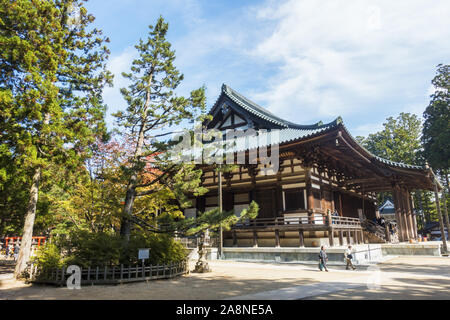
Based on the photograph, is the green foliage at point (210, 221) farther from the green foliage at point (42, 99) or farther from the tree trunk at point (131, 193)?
the green foliage at point (42, 99)

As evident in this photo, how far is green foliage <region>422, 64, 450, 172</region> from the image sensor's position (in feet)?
134

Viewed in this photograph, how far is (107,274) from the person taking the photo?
10727 millimetres

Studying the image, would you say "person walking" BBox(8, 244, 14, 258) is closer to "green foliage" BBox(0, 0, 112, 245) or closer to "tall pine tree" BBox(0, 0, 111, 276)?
Result: "green foliage" BBox(0, 0, 112, 245)

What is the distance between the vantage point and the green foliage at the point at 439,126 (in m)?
41.0

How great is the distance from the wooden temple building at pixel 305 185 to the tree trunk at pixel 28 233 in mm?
12726

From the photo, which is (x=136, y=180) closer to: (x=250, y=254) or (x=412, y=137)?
(x=250, y=254)

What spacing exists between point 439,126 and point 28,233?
165 feet

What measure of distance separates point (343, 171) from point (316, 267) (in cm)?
1213

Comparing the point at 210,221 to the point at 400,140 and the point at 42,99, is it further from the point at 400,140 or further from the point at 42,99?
the point at 400,140

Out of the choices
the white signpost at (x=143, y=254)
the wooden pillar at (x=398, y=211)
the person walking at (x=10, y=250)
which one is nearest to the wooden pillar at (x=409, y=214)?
the wooden pillar at (x=398, y=211)

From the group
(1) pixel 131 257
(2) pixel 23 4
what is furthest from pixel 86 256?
(2) pixel 23 4

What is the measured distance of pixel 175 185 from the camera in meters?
12.6

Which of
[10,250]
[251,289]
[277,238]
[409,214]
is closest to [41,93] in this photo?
[251,289]

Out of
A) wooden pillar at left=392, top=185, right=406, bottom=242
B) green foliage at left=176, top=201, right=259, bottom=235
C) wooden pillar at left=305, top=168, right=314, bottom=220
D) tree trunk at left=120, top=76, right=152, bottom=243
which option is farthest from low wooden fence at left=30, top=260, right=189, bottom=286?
wooden pillar at left=392, top=185, right=406, bottom=242
